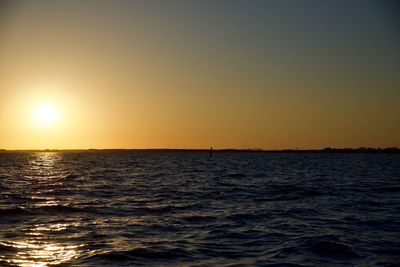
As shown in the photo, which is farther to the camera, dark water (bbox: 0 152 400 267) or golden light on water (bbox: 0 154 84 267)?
dark water (bbox: 0 152 400 267)

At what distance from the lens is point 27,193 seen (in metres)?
32.5

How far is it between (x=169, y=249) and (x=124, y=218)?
21.7ft

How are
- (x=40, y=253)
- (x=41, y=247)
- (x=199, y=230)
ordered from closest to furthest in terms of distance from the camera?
(x=40, y=253), (x=41, y=247), (x=199, y=230)

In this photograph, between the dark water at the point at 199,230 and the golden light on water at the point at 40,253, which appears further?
the dark water at the point at 199,230

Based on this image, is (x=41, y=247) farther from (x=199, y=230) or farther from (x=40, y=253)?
(x=199, y=230)

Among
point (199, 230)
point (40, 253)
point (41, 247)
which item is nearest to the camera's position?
point (40, 253)

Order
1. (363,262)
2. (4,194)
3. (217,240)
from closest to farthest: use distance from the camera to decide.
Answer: (363,262), (217,240), (4,194)

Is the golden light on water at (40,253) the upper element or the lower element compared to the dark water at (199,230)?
lower

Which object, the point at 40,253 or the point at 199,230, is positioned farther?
the point at 199,230

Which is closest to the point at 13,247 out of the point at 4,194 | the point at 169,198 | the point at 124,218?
the point at 124,218

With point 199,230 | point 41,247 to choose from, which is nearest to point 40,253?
point 41,247

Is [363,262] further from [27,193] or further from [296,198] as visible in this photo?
[27,193]

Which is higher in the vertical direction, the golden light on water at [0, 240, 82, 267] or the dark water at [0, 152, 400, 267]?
the dark water at [0, 152, 400, 267]

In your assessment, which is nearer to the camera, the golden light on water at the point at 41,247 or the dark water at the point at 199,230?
the golden light on water at the point at 41,247
